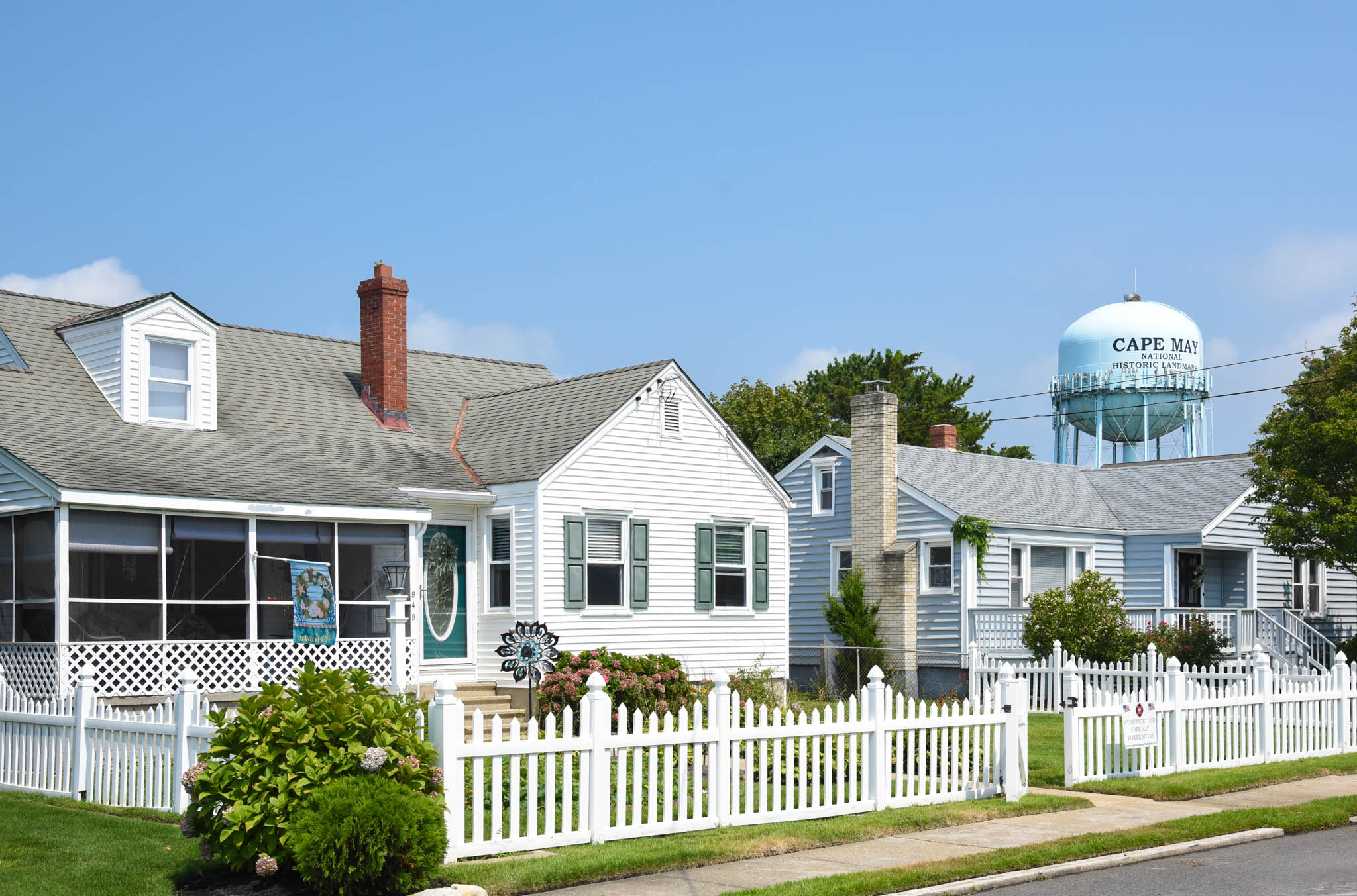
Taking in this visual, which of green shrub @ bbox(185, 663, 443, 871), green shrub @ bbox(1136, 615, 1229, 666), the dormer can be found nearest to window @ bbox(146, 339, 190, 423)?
the dormer

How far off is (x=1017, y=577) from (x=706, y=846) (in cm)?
2177

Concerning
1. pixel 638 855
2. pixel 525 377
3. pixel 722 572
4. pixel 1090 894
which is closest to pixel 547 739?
pixel 638 855

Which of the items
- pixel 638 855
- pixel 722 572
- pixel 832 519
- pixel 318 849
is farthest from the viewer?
pixel 832 519

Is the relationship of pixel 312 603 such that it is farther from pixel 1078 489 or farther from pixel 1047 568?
pixel 1078 489

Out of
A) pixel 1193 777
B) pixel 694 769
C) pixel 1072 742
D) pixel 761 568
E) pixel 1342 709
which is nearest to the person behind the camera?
pixel 694 769

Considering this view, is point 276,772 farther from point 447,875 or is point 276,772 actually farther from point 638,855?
point 638,855

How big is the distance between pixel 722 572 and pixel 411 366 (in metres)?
7.07

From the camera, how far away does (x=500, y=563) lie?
895 inches

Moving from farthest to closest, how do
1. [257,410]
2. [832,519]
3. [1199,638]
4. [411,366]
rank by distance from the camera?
[832,519] < [1199,638] < [411,366] < [257,410]

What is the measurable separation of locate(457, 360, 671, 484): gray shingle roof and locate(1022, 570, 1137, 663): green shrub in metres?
9.34

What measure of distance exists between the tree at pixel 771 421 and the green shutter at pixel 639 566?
76.9ft

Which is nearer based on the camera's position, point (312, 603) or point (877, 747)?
point (877, 747)

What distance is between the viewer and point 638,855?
10.6 m

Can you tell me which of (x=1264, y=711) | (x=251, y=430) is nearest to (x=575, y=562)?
(x=251, y=430)
